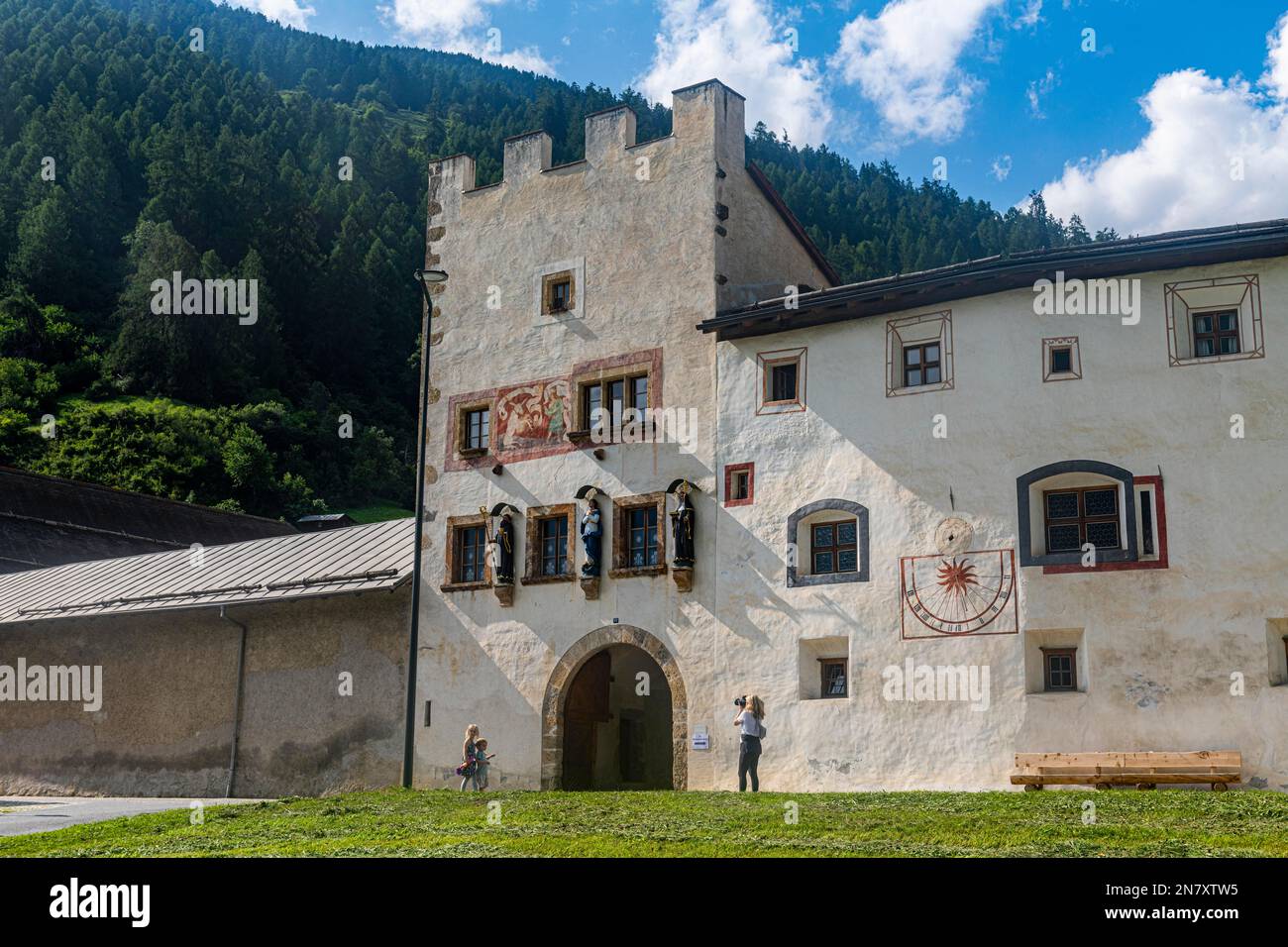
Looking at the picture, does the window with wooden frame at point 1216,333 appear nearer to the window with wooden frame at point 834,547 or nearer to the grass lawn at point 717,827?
the window with wooden frame at point 834,547

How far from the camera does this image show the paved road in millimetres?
21828

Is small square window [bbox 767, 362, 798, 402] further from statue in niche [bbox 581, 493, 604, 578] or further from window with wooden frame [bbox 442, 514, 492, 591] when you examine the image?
window with wooden frame [bbox 442, 514, 492, 591]

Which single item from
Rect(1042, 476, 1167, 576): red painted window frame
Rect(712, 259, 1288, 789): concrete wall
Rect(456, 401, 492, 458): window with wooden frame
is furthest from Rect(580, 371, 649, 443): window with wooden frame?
Rect(1042, 476, 1167, 576): red painted window frame

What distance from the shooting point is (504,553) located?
28.0 m

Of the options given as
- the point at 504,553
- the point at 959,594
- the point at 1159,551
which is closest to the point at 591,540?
the point at 504,553

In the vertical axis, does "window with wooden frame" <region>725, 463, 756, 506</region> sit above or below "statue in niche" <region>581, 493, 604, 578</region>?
above

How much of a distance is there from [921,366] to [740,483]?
3.88 metres

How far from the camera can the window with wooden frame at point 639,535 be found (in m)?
26.4

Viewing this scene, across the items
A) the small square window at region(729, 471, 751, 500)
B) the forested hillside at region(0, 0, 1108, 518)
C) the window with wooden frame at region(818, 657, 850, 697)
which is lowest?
the window with wooden frame at region(818, 657, 850, 697)

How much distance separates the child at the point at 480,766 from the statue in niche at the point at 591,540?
371cm

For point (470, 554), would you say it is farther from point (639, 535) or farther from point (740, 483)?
point (740, 483)

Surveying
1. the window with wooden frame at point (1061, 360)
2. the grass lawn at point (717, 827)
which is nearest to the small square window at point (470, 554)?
the grass lawn at point (717, 827)

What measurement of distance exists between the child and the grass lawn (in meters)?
3.22

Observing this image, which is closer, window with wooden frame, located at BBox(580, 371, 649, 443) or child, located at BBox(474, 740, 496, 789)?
child, located at BBox(474, 740, 496, 789)
